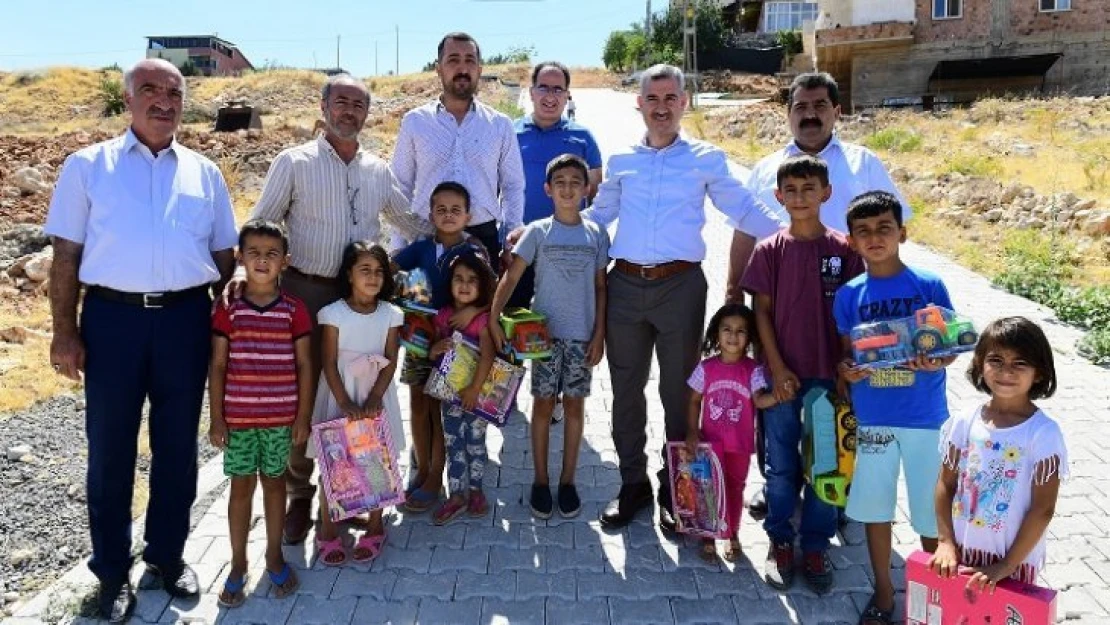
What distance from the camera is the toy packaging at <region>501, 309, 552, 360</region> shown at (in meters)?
3.79

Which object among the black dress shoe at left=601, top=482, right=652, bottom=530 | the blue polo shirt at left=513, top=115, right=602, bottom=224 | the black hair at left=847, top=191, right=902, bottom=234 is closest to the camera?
the black hair at left=847, top=191, right=902, bottom=234

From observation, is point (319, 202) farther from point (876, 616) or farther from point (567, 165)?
point (876, 616)

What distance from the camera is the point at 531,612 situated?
10.8 feet

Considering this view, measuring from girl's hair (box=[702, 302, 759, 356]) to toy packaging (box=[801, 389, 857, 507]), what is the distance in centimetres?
42

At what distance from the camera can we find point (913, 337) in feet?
9.50

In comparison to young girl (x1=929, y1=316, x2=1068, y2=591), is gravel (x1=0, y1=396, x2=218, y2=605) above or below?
below

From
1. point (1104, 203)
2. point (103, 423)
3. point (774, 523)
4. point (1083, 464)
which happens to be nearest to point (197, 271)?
point (103, 423)

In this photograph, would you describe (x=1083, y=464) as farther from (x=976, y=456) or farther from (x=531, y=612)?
(x=531, y=612)

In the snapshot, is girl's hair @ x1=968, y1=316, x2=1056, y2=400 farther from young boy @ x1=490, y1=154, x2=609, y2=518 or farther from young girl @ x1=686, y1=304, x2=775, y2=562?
young boy @ x1=490, y1=154, x2=609, y2=518

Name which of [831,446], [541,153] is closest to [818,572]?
[831,446]

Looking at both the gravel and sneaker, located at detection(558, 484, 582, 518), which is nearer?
the gravel

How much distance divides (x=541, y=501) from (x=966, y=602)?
2.09 m

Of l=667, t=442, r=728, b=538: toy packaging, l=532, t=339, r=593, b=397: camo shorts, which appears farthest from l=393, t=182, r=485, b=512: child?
l=667, t=442, r=728, b=538: toy packaging

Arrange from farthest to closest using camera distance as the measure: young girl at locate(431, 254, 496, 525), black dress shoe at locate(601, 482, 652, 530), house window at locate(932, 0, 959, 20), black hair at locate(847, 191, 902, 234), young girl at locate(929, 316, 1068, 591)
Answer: house window at locate(932, 0, 959, 20) < black dress shoe at locate(601, 482, 652, 530) < young girl at locate(431, 254, 496, 525) < black hair at locate(847, 191, 902, 234) < young girl at locate(929, 316, 1068, 591)
